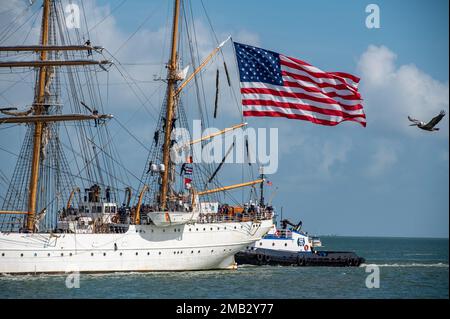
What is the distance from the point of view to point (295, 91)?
217ft

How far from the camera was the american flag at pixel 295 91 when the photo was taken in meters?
64.9

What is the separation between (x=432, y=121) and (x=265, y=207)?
34558mm

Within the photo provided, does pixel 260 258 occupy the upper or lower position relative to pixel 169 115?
lower

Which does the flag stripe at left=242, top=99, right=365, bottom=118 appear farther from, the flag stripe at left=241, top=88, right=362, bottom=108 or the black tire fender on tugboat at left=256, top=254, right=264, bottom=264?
the black tire fender on tugboat at left=256, top=254, right=264, bottom=264

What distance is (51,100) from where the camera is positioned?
251 feet

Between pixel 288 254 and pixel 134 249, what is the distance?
945 inches

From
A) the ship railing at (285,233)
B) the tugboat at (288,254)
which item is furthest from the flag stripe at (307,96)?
the ship railing at (285,233)

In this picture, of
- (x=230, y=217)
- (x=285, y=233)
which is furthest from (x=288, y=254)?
(x=230, y=217)

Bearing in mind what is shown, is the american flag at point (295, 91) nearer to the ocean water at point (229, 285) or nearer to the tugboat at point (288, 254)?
the ocean water at point (229, 285)

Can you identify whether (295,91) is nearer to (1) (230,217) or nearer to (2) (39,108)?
(1) (230,217)

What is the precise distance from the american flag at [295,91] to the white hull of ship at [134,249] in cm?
1666
